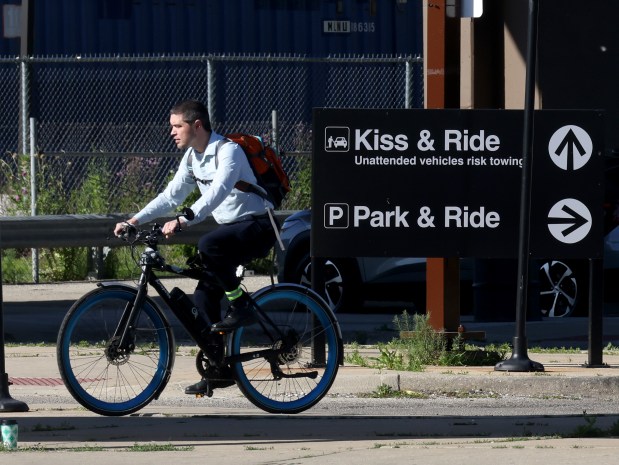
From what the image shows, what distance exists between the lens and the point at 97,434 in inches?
307

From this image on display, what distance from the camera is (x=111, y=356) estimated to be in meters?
8.31

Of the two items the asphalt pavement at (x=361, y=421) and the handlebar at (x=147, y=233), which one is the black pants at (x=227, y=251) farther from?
the asphalt pavement at (x=361, y=421)

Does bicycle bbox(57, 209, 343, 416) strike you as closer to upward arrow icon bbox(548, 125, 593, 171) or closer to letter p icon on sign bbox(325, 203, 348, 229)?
letter p icon on sign bbox(325, 203, 348, 229)

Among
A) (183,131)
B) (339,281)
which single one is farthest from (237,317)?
(339,281)

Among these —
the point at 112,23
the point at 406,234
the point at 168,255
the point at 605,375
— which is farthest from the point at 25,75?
the point at 605,375

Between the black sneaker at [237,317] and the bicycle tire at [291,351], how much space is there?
72mm

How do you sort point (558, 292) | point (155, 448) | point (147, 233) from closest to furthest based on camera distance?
point (155, 448)
point (147, 233)
point (558, 292)

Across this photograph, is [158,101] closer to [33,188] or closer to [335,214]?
[33,188]

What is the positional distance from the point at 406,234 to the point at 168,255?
8.75m

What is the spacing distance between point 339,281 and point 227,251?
20.2ft

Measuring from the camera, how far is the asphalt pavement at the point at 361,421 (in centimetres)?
716

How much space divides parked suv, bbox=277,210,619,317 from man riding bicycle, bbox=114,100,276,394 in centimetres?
580

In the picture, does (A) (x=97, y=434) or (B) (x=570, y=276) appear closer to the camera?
(A) (x=97, y=434)

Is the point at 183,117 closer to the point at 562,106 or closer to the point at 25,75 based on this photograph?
the point at 562,106
